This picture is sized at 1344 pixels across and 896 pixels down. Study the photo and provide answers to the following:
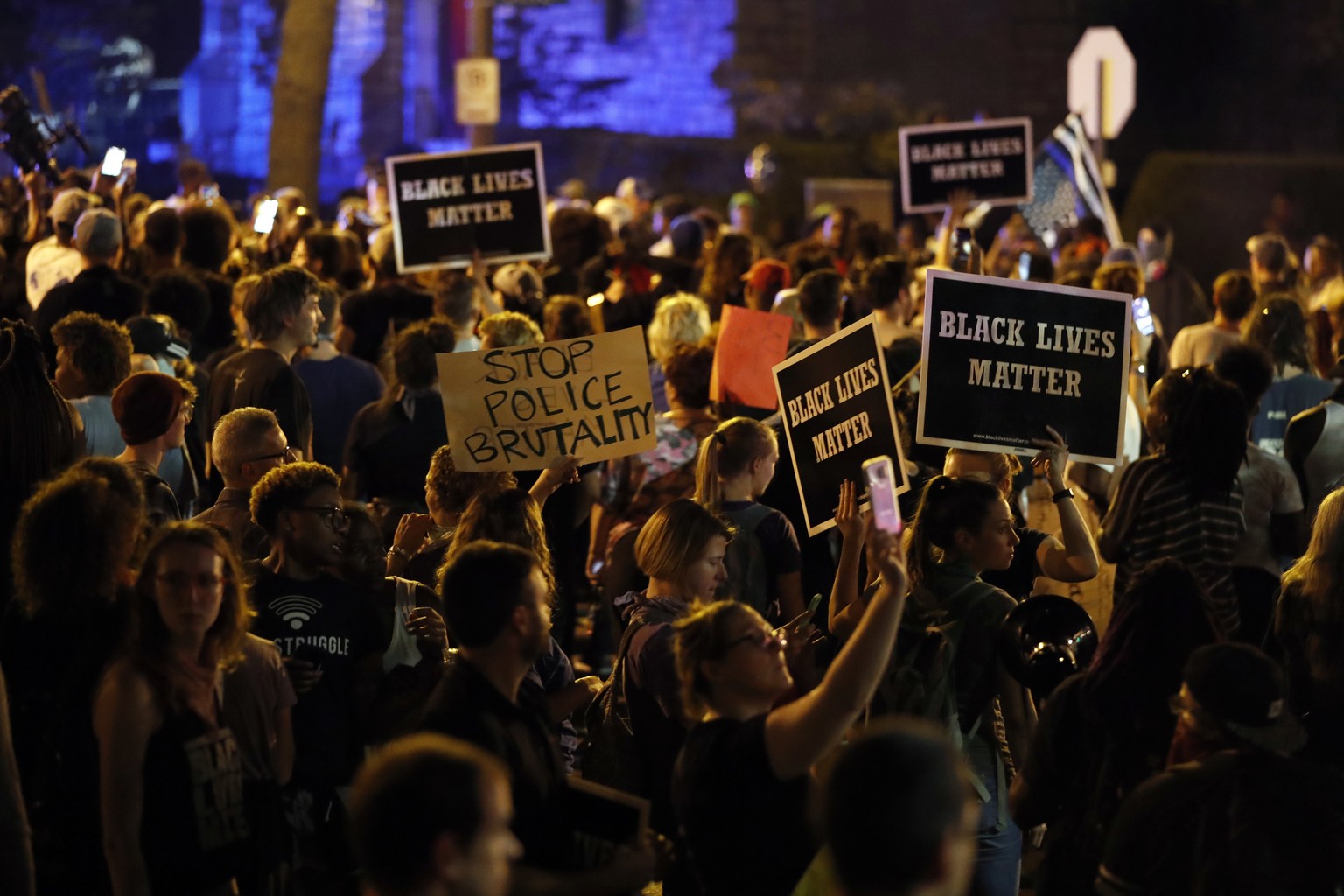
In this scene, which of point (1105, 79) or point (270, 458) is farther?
point (1105, 79)

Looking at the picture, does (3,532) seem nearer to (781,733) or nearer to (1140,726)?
(781,733)

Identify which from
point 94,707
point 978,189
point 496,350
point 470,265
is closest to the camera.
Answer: point 94,707

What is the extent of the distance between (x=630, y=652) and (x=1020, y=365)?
1820mm

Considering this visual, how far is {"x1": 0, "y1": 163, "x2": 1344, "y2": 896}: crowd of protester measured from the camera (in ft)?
11.4

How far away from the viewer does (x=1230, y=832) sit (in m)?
3.48

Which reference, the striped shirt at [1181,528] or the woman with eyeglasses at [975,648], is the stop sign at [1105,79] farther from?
the woman with eyeglasses at [975,648]

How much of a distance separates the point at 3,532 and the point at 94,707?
191 cm

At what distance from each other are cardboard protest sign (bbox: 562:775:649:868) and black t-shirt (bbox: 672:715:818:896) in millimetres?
131

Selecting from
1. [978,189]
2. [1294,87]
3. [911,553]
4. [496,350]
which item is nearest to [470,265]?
[978,189]

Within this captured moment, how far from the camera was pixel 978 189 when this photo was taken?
12.6 meters

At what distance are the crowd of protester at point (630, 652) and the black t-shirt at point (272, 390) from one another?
0.05 feet

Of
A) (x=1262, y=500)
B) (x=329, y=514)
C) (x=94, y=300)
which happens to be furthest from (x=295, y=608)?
(x=94, y=300)

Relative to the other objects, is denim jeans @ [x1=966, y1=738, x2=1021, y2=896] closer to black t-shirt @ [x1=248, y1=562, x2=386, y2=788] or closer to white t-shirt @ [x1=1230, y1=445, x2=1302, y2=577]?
black t-shirt @ [x1=248, y1=562, x2=386, y2=788]

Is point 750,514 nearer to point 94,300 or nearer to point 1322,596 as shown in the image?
point 1322,596
